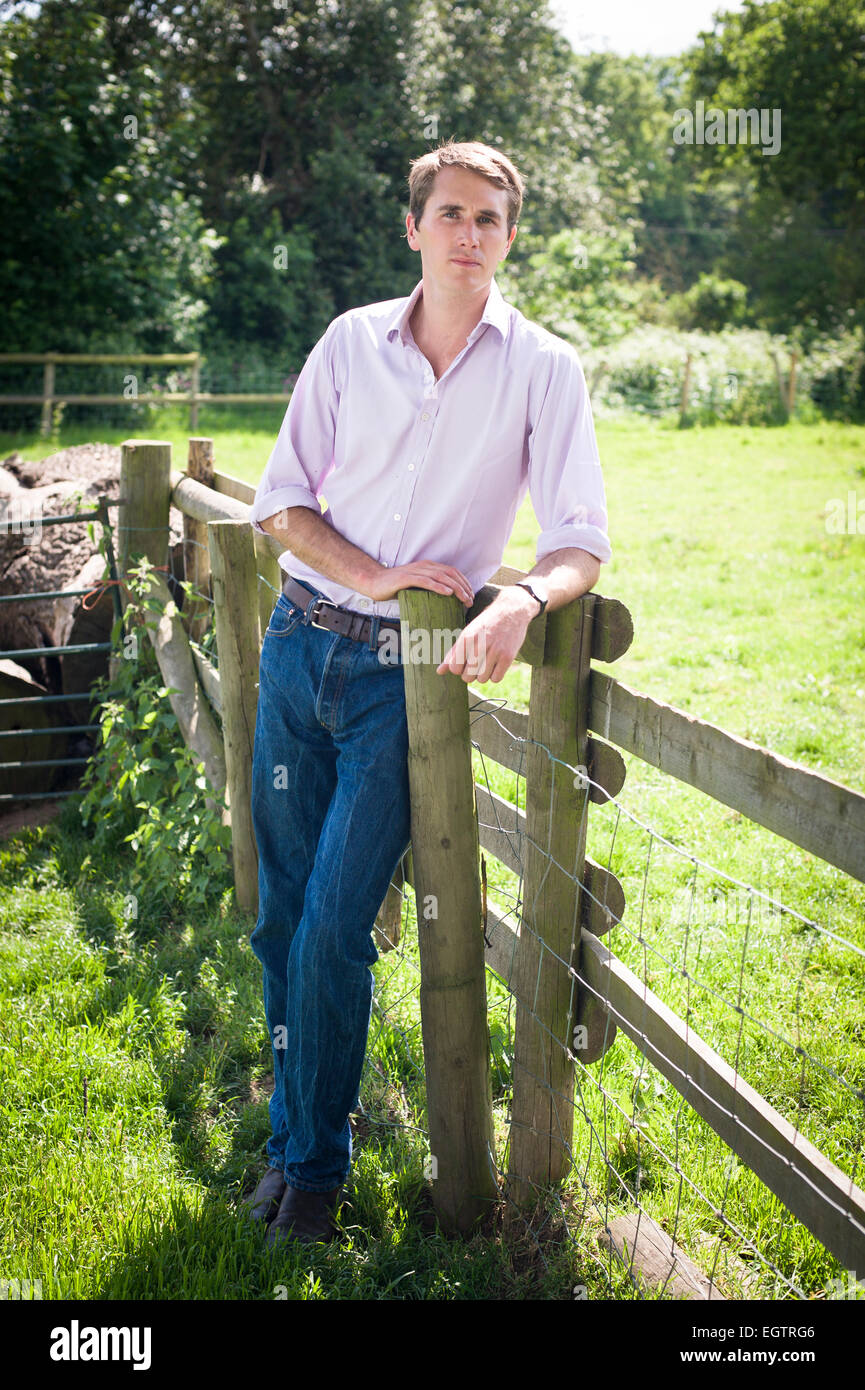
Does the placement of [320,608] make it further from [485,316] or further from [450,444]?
[485,316]

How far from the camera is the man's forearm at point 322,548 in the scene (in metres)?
2.33

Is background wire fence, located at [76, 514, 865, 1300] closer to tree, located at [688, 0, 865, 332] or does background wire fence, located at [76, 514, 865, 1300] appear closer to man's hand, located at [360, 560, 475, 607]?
man's hand, located at [360, 560, 475, 607]

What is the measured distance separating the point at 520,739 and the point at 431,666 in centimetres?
40

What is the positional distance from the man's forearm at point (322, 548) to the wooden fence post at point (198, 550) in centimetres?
236

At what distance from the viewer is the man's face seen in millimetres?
2277

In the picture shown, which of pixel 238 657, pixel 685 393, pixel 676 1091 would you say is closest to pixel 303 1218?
pixel 676 1091

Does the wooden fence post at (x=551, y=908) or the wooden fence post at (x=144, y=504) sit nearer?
the wooden fence post at (x=551, y=908)

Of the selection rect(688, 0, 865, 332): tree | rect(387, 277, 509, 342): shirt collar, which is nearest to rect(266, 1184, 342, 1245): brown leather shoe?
rect(387, 277, 509, 342): shirt collar

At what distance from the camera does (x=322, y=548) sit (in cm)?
241

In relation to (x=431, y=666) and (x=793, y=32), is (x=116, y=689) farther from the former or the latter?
(x=793, y=32)

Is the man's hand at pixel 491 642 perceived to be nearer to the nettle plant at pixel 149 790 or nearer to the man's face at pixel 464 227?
the man's face at pixel 464 227

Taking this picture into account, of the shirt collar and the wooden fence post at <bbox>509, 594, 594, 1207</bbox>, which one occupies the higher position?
the shirt collar

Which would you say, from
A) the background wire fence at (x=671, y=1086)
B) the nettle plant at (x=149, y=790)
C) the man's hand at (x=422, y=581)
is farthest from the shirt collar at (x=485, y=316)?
the nettle plant at (x=149, y=790)

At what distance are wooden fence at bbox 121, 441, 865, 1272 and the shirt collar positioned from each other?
1.83ft
